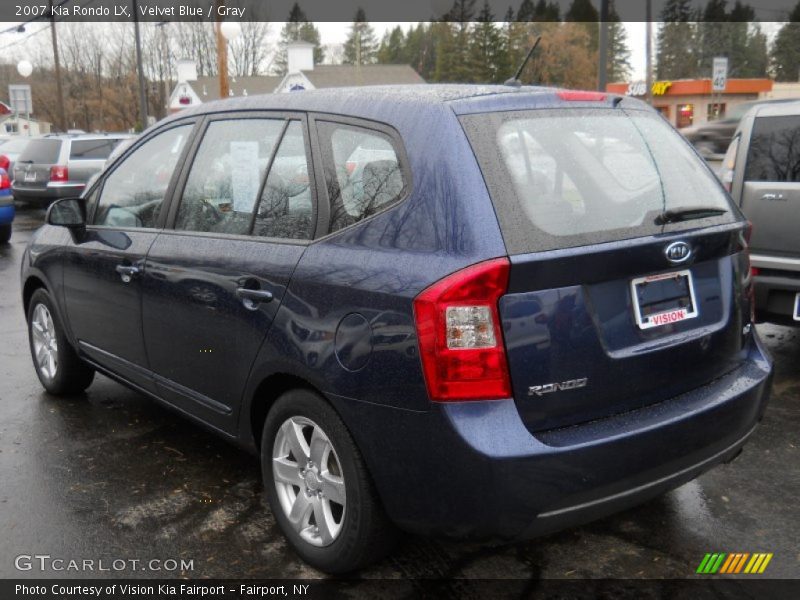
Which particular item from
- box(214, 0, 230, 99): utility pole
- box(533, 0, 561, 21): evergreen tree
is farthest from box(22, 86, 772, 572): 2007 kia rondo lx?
box(533, 0, 561, 21): evergreen tree

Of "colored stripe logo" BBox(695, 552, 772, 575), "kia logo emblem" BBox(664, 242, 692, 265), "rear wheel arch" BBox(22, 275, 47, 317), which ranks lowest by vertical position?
"colored stripe logo" BBox(695, 552, 772, 575)

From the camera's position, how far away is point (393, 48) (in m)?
106

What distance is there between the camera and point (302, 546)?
3.05 meters

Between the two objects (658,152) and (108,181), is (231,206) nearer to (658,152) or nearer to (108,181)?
(108,181)

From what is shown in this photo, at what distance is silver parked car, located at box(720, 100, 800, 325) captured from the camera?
17.0ft

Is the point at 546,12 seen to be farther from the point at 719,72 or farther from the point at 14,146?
the point at 14,146

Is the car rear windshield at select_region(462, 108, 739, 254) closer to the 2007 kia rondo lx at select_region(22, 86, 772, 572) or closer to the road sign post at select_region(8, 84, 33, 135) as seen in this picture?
the 2007 kia rondo lx at select_region(22, 86, 772, 572)

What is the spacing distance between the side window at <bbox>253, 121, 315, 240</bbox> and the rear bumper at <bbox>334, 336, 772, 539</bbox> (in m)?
0.77

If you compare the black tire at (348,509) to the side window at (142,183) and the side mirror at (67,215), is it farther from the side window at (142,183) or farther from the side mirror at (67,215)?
the side mirror at (67,215)

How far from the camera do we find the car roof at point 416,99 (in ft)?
9.09

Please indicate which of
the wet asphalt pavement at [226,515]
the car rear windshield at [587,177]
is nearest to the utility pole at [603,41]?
the wet asphalt pavement at [226,515]

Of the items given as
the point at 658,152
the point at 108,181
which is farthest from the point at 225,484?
the point at 658,152

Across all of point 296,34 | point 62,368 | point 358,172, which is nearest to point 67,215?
point 62,368

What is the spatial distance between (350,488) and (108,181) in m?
2.64
